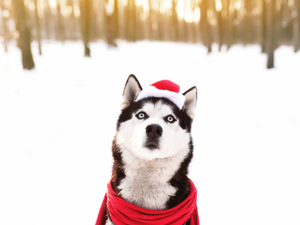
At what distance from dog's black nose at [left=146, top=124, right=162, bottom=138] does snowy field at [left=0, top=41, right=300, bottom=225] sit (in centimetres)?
169

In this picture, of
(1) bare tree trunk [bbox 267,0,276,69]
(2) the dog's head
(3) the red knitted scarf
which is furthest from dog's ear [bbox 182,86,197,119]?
(1) bare tree trunk [bbox 267,0,276,69]

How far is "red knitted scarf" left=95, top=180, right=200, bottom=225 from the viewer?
7.10ft

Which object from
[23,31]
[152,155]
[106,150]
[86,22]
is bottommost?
[106,150]

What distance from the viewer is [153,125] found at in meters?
2.12

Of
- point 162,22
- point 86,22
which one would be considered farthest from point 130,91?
point 162,22

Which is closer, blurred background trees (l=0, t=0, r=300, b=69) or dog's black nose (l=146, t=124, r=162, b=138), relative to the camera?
dog's black nose (l=146, t=124, r=162, b=138)

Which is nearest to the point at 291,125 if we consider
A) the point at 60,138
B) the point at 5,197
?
the point at 60,138

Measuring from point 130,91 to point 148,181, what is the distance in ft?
3.14

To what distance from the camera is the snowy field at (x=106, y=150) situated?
327 centimetres

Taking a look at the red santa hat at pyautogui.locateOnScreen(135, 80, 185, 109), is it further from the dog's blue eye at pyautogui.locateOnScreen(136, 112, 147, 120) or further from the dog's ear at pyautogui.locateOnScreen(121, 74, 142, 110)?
the dog's blue eye at pyautogui.locateOnScreen(136, 112, 147, 120)

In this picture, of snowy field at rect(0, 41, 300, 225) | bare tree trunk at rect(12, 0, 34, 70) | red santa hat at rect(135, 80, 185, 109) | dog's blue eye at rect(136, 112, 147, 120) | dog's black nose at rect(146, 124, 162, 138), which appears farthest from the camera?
bare tree trunk at rect(12, 0, 34, 70)

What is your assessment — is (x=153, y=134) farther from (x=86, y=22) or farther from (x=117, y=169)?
(x=86, y=22)

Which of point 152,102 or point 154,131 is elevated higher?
point 152,102

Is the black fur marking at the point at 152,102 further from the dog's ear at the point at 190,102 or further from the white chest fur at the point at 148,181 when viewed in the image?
the white chest fur at the point at 148,181
